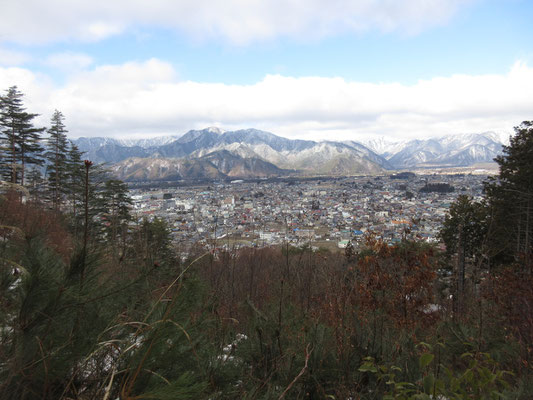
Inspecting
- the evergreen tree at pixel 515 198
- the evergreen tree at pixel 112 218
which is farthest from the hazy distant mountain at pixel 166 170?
the evergreen tree at pixel 112 218

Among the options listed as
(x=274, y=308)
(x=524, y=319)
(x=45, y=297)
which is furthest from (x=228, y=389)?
(x=524, y=319)

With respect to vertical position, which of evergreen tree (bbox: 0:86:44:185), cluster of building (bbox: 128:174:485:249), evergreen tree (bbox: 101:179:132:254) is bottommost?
cluster of building (bbox: 128:174:485:249)

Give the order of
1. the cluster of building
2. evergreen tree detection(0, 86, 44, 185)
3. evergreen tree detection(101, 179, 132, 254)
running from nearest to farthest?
evergreen tree detection(101, 179, 132, 254)
the cluster of building
evergreen tree detection(0, 86, 44, 185)

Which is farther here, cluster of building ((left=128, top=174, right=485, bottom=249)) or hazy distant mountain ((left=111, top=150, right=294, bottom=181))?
hazy distant mountain ((left=111, top=150, right=294, bottom=181))

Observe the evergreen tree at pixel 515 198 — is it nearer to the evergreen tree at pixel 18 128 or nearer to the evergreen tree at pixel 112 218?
the evergreen tree at pixel 112 218

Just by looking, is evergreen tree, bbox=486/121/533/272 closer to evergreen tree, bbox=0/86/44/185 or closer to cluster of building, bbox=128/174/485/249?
cluster of building, bbox=128/174/485/249

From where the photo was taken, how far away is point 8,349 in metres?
0.96

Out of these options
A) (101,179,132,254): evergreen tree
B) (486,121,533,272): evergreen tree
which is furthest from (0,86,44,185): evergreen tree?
(486,121,533,272): evergreen tree

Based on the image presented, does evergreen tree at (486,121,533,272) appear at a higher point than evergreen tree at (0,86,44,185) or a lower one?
lower

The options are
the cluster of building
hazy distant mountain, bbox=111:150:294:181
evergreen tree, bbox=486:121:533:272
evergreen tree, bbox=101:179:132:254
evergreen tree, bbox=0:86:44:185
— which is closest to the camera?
evergreen tree, bbox=101:179:132:254

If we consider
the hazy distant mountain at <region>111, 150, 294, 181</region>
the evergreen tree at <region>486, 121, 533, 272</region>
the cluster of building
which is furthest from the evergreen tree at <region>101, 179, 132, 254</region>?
the hazy distant mountain at <region>111, 150, 294, 181</region>

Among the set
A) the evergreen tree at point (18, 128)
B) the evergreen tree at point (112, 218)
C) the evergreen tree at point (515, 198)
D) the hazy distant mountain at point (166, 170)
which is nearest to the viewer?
the evergreen tree at point (112, 218)

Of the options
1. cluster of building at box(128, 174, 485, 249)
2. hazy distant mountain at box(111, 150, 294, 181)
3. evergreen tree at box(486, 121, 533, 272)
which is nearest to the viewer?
cluster of building at box(128, 174, 485, 249)

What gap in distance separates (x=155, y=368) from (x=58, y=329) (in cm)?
37
